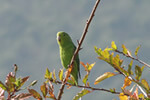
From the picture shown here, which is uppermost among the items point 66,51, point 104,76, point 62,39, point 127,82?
point 104,76

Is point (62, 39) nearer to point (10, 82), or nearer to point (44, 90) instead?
point (44, 90)

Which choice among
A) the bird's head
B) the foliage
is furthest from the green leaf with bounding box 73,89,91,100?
the bird's head

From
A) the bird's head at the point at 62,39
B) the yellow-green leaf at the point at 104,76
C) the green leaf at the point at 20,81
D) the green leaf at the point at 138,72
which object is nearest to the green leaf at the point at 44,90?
the green leaf at the point at 20,81

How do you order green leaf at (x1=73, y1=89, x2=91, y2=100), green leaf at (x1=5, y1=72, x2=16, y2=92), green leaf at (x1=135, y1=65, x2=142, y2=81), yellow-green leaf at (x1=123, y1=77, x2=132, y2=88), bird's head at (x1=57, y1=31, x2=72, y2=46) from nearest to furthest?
green leaf at (x1=5, y1=72, x2=16, y2=92) → green leaf at (x1=135, y1=65, x2=142, y2=81) → yellow-green leaf at (x1=123, y1=77, x2=132, y2=88) → green leaf at (x1=73, y1=89, x2=91, y2=100) → bird's head at (x1=57, y1=31, x2=72, y2=46)

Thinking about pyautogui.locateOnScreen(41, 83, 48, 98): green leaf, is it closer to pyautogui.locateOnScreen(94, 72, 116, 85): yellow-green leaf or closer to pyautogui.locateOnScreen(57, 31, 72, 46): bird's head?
pyautogui.locateOnScreen(94, 72, 116, 85): yellow-green leaf

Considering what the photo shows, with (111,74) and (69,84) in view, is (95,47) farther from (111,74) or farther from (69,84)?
(69,84)

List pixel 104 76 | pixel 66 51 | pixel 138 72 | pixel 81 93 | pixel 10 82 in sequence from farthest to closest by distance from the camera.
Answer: pixel 66 51, pixel 81 93, pixel 104 76, pixel 138 72, pixel 10 82

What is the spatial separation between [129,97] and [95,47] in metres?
0.57

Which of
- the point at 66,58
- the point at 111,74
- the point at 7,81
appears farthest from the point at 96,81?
the point at 66,58

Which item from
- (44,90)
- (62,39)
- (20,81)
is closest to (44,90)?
(44,90)

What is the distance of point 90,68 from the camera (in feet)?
8.27

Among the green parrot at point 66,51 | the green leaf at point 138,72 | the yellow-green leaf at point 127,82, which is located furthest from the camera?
the green parrot at point 66,51

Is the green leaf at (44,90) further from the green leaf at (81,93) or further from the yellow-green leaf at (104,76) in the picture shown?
the yellow-green leaf at (104,76)

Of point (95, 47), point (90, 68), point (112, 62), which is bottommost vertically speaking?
point (90, 68)
